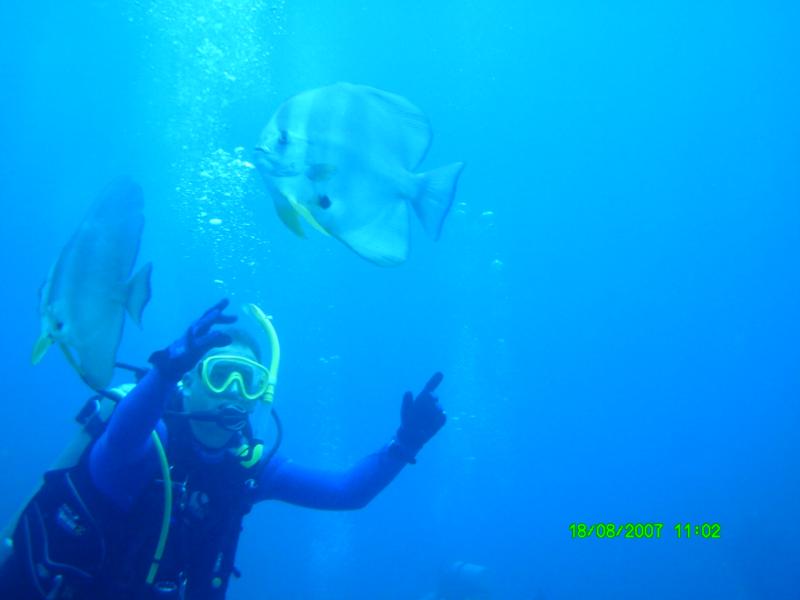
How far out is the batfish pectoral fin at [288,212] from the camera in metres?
1.52

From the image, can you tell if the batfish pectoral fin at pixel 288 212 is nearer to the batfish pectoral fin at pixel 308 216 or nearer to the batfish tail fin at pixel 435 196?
the batfish pectoral fin at pixel 308 216

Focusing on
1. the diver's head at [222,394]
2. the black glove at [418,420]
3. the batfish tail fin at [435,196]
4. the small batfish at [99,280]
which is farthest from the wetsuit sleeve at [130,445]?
the black glove at [418,420]

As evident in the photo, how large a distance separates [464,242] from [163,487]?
102 feet

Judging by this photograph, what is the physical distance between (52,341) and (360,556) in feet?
124

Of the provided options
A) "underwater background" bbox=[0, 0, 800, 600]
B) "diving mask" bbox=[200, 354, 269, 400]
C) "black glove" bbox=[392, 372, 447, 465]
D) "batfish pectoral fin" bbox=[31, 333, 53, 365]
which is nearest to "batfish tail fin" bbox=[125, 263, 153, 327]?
"batfish pectoral fin" bbox=[31, 333, 53, 365]

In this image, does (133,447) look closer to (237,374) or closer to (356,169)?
(237,374)

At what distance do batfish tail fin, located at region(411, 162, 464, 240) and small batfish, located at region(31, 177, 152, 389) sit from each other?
0.95m

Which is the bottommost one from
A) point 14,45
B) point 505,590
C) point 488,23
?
point 505,590

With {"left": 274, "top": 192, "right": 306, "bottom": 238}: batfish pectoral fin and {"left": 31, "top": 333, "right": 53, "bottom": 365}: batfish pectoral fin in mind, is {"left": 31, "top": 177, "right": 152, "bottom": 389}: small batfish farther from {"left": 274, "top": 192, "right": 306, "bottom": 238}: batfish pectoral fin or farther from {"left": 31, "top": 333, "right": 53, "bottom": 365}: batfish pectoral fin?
{"left": 274, "top": 192, "right": 306, "bottom": 238}: batfish pectoral fin

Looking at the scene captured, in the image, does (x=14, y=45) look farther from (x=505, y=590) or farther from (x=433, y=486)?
(x=433, y=486)

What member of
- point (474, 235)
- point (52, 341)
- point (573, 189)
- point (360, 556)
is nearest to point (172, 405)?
point (52, 341)

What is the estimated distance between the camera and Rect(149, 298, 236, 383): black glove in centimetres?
246

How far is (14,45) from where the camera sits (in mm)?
22281

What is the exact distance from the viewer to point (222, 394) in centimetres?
327
